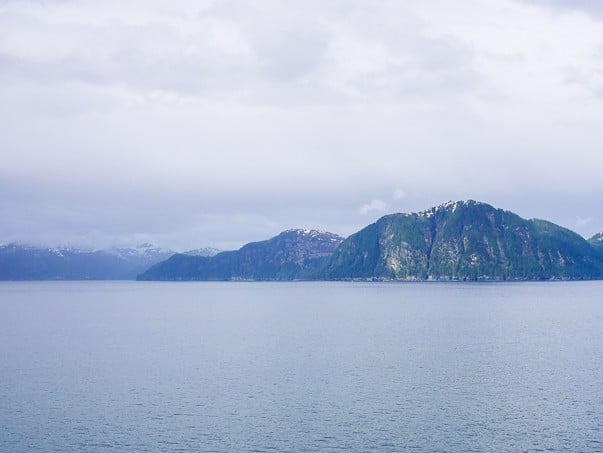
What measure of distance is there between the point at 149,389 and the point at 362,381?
33.7 meters

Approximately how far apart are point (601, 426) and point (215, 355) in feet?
257

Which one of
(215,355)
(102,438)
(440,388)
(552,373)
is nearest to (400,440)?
(440,388)

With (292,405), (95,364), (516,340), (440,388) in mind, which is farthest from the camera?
(516,340)

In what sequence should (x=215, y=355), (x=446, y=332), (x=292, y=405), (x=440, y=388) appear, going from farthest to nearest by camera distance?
(x=446, y=332) → (x=215, y=355) → (x=440, y=388) → (x=292, y=405)

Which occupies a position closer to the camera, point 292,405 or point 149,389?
point 292,405

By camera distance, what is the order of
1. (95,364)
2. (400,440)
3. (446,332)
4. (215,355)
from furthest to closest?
(446,332) < (215,355) < (95,364) < (400,440)

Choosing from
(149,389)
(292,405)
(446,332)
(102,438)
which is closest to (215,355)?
(149,389)

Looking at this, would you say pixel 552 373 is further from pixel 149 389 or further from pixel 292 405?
pixel 149 389

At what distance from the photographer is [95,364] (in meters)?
120

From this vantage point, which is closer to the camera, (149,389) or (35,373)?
(149,389)

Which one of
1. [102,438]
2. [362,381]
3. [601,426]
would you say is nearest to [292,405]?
[362,381]

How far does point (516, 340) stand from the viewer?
15362cm

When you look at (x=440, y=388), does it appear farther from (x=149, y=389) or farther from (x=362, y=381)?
(x=149, y=389)

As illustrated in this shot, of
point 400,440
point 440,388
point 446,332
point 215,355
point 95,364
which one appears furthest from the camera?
point 446,332
